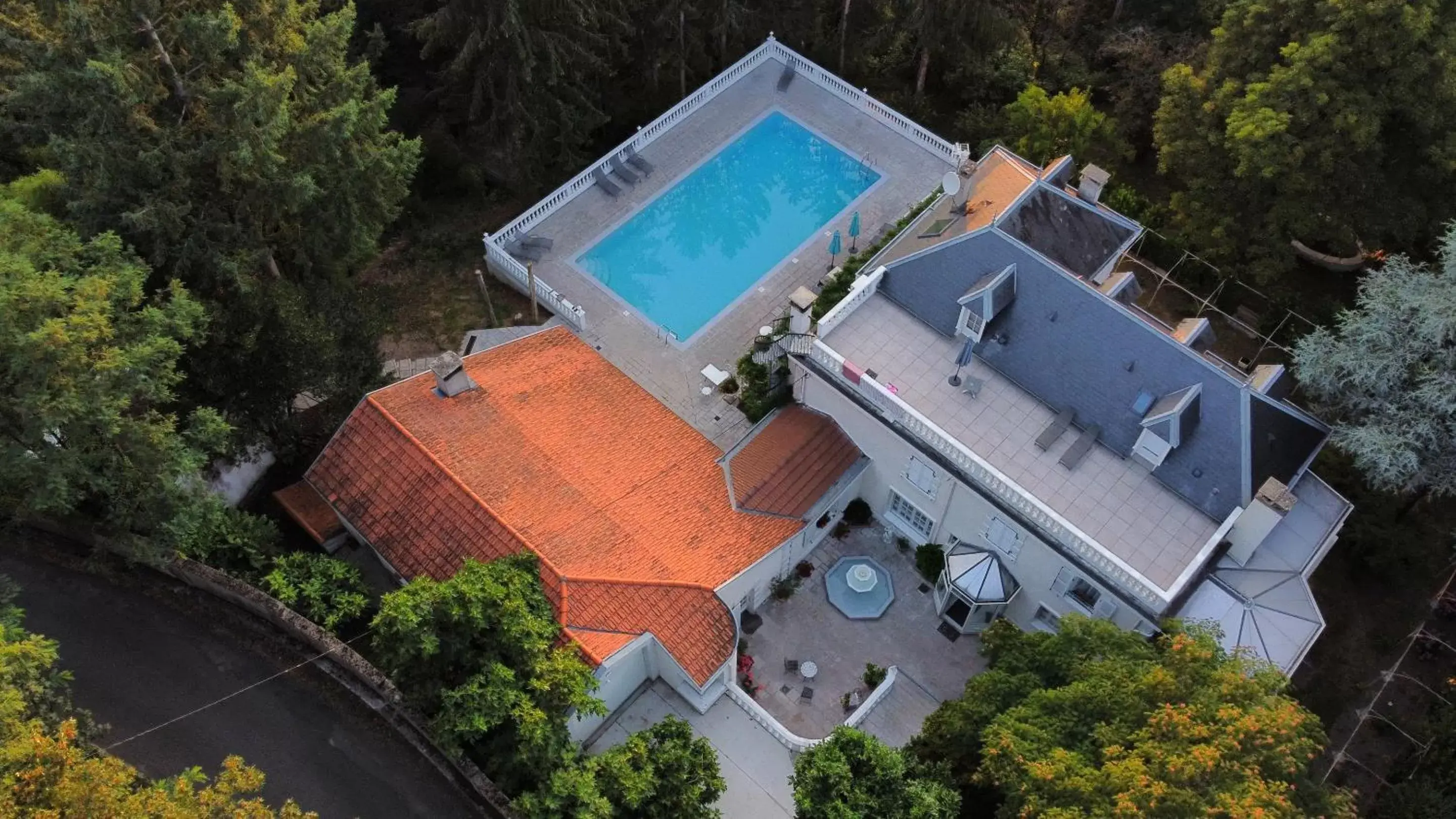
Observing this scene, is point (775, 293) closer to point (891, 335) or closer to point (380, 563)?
point (891, 335)

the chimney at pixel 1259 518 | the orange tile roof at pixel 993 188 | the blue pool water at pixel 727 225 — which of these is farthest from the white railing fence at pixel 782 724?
the orange tile roof at pixel 993 188

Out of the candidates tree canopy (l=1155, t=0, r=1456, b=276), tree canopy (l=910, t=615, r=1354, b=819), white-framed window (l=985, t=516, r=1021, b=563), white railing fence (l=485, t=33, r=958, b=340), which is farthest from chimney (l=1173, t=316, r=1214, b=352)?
white railing fence (l=485, t=33, r=958, b=340)

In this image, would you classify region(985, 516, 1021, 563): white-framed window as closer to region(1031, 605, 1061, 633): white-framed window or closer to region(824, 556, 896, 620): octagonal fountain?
region(1031, 605, 1061, 633): white-framed window

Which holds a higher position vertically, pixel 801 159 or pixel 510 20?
pixel 801 159

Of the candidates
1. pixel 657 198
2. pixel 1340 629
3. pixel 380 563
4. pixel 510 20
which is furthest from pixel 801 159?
pixel 1340 629

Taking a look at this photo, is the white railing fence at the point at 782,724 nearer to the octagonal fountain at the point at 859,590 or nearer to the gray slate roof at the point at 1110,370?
the octagonal fountain at the point at 859,590

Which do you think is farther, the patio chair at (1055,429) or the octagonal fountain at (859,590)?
the octagonal fountain at (859,590)
